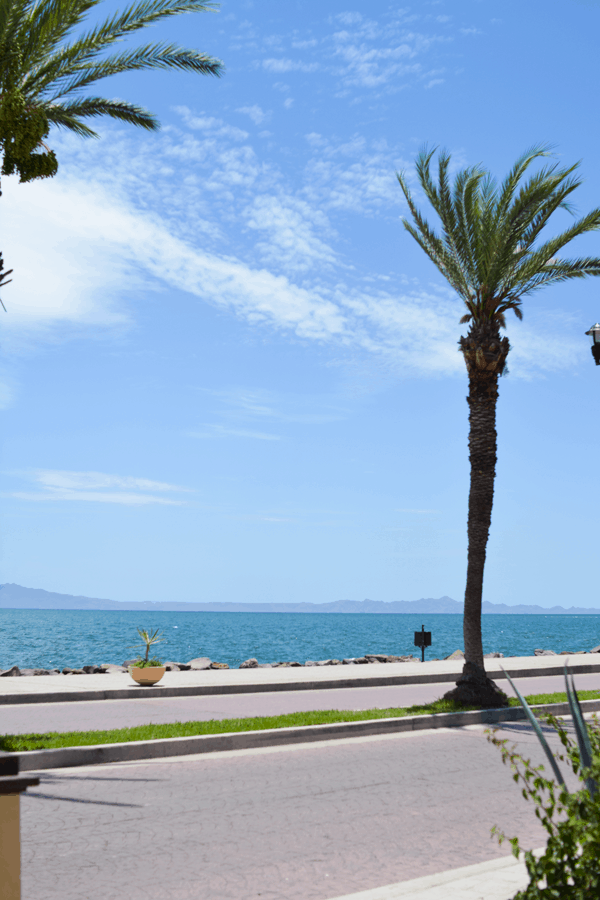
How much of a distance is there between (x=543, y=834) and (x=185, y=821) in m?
2.97

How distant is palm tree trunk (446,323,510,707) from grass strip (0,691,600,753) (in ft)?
7.70

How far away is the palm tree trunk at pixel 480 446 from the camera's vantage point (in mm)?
16484

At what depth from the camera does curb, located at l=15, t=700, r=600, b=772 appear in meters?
9.70

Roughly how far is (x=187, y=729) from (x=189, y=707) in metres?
4.30

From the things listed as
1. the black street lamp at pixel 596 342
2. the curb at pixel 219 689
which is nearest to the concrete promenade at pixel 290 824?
the curb at pixel 219 689

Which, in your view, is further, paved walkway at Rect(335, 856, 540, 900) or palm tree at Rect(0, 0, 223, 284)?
palm tree at Rect(0, 0, 223, 284)

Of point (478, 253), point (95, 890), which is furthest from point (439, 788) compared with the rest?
point (478, 253)

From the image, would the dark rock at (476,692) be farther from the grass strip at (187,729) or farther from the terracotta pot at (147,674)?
the terracotta pot at (147,674)

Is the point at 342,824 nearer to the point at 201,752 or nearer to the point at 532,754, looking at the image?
the point at 201,752

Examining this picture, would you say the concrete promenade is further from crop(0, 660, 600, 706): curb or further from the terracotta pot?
the terracotta pot

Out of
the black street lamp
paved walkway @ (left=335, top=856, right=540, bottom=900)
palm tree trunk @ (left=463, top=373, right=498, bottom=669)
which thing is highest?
the black street lamp

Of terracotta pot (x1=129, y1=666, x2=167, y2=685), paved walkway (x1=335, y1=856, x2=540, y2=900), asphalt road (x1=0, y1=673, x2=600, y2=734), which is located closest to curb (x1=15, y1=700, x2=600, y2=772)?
asphalt road (x1=0, y1=673, x2=600, y2=734)

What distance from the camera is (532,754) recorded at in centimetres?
1102

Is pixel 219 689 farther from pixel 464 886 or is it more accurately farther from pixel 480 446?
pixel 464 886
